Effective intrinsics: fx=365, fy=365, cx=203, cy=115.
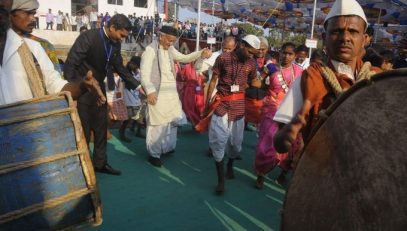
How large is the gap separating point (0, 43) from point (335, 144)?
2.02 metres

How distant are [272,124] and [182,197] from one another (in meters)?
1.40

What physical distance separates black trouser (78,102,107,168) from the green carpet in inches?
9.9

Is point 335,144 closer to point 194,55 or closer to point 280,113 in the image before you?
point 280,113

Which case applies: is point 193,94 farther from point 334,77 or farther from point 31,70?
point 334,77

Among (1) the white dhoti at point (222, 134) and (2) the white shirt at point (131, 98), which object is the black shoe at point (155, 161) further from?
(2) the white shirt at point (131, 98)

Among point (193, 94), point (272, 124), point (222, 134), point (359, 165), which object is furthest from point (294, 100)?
point (193, 94)

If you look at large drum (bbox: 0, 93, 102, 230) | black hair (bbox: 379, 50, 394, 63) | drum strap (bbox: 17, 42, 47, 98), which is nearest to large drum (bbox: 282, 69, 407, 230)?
large drum (bbox: 0, 93, 102, 230)

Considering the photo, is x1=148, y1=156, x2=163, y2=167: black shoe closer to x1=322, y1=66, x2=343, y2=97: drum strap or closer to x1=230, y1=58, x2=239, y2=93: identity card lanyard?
x1=230, y1=58, x2=239, y2=93: identity card lanyard

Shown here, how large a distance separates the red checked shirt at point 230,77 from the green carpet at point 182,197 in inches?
34.1

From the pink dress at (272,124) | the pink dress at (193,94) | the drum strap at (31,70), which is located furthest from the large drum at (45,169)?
the pink dress at (193,94)

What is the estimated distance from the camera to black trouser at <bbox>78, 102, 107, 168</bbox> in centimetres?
421

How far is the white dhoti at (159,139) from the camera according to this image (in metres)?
4.87

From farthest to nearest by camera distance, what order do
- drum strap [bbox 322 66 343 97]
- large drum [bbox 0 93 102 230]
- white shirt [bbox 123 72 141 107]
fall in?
1. white shirt [bbox 123 72 141 107]
2. large drum [bbox 0 93 102 230]
3. drum strap [bbox 322 66 343 97]

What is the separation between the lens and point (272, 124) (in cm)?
438
